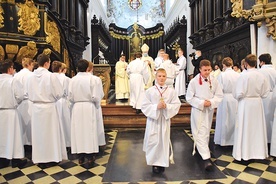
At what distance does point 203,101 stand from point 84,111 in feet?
6.54

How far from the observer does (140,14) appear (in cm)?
2548

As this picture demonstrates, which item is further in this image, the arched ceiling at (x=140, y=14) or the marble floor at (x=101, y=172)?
the arched ceiling at (x=140, y=14)

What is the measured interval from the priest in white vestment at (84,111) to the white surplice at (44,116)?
0.26 m

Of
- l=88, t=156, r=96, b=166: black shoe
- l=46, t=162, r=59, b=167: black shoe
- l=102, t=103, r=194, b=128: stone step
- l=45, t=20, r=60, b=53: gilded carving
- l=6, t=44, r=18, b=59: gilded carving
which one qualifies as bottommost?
l=46, t=162, r=59, b=167: black shoe

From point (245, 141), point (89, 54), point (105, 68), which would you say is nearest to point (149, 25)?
point (89, 54)

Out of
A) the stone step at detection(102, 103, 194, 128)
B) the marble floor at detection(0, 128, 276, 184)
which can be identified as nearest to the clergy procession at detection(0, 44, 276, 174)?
the marble floor at detection(0, 128, 276, 184)

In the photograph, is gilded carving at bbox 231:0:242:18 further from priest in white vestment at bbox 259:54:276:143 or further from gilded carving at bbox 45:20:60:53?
gilded carving at bbox 45:20:60:53

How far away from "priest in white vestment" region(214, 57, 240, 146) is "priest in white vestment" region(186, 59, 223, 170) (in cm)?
110

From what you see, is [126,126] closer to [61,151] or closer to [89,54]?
[61,151]

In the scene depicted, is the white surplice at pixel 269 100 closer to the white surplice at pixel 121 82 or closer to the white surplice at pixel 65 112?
the white surplice at pixel 65 112

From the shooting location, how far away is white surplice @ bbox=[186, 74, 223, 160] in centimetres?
409

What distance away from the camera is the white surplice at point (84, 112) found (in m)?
4.27

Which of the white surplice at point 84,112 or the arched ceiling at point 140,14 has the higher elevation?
the arched ceiling at point 140,14

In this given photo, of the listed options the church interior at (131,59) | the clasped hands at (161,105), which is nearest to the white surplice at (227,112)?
the church interior at (131,59)
